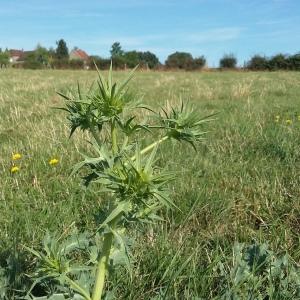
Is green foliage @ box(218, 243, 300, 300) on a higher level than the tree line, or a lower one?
lower

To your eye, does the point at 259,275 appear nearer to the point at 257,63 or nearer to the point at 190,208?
the point at 190,208

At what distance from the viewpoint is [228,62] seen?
47.1 metres

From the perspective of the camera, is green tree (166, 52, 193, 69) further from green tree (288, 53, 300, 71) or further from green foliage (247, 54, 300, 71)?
green tree (288, 53, 300, 71)

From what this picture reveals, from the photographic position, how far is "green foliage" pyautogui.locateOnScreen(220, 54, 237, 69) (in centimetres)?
4653

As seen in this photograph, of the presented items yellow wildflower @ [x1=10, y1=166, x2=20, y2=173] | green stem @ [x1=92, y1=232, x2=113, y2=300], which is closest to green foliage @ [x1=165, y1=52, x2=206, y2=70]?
yellow wildflower @ [x1=10, y1=166, x2=20, y2=173]

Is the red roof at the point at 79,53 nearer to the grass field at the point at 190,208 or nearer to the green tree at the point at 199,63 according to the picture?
the green tree at the point at 199,63

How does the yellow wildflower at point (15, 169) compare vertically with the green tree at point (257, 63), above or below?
below

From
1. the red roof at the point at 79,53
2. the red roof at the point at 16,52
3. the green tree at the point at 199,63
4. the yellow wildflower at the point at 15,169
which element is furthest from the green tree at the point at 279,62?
the red roof at the point at 16,52

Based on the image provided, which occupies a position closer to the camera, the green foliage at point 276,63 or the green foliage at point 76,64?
the green foliage at point 276,63

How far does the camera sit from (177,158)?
12.2 ft

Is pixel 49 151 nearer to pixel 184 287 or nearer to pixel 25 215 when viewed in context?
pixel 25 215

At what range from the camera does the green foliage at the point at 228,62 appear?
4653 centimetres

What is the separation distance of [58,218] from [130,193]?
58.0 inches

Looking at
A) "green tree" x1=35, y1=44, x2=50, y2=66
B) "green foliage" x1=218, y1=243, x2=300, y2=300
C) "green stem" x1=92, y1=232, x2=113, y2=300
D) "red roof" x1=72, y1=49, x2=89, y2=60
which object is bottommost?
"green foliage" x1=218, y1=243, x2=300, y2=300
